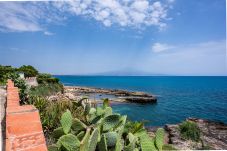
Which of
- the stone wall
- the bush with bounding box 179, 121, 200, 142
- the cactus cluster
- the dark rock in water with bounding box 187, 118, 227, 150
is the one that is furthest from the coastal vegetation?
the bush with bounding box 179, 121, 200, 142

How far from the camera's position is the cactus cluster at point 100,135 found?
171cm

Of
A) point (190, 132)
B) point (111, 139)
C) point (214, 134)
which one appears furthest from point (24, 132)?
point (214, 134)

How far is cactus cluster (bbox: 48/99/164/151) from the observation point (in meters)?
1.71

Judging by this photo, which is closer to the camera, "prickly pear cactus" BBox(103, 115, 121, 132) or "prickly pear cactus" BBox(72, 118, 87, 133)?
"prickly pear cactus" BBox(103, 115, 121, 132)

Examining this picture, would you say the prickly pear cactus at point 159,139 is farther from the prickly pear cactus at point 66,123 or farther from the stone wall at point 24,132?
the stone wall at point 24,132

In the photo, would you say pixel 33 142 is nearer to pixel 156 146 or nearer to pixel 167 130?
pixel 156 146

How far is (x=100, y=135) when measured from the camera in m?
1.87

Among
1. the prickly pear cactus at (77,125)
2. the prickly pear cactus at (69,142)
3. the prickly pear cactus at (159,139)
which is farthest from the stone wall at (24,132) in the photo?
the prickly pear cactus at (159,139)

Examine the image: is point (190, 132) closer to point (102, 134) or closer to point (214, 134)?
point (214, 134)

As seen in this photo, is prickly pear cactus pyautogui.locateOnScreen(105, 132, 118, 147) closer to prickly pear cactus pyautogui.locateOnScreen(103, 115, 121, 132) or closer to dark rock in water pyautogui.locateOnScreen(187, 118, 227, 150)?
prickly pear cactus pyautogui.locateOnScreen(103, 115, 121, 132)

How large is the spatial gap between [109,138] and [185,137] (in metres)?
11.4

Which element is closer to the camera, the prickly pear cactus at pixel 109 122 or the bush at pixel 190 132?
the prickly pear cactus at pixel 109 122

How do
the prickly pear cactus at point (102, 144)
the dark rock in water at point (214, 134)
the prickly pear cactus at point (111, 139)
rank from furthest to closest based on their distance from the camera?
the dark rock in water at point (214, 134) < the prickly pear cactus at point (111, 139) < the prickly pear cactus at point (102, 144)

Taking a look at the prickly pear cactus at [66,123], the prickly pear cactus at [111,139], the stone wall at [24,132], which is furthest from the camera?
the prickly pear cactus at [66,123]
